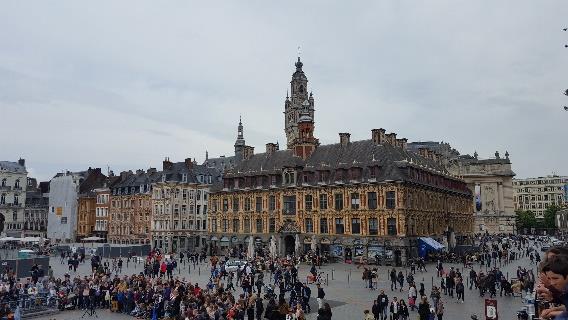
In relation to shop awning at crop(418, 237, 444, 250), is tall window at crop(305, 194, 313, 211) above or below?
above

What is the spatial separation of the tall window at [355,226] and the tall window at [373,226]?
4.36 feet

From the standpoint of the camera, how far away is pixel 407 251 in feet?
158

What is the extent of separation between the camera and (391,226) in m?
49.4

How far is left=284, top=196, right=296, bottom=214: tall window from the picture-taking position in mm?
58341

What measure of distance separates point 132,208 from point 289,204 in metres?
34.5

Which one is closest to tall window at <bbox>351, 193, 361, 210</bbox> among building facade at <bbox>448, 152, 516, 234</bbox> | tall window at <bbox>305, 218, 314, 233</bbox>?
tall window at <bbox>305, 218, 314, 233</bbox>

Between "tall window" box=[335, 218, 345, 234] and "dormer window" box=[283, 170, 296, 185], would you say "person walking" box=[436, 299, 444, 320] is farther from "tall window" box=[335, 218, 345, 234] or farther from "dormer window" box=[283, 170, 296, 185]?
"dormer window" box=[283, 170, 296, 185]

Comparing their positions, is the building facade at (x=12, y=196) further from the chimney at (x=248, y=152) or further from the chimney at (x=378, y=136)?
the chimney at (x=378, y=136)

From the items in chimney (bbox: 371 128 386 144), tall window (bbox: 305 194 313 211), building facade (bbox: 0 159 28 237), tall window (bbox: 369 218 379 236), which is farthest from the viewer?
building facade (bbox: 0 159 28 237)

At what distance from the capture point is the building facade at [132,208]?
3093 inches

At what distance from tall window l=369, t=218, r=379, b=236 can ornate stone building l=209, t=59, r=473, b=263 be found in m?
0.11

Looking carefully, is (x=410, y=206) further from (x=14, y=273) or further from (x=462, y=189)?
(x=14, y=273)

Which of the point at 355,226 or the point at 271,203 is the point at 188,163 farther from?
the point at 355,226

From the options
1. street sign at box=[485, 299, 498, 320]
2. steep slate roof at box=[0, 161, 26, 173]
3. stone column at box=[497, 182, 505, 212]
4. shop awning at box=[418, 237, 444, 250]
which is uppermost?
steep slate roof at box=[0, 161, 26, 173]
